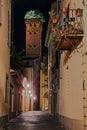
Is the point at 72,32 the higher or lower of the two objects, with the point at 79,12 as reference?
lower

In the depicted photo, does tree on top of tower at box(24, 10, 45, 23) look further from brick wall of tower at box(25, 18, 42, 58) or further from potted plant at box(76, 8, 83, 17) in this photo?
potted plant at box(76, 8, 83, 17)

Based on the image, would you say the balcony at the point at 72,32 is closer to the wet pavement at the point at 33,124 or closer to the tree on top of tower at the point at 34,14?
the wet pavement at the point at 33,124

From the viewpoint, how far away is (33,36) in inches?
3794

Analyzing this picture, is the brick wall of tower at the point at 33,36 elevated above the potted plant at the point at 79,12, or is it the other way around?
the brick wall of tower at the point at 33,36

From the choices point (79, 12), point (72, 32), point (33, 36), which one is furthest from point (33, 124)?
point (33, 36)

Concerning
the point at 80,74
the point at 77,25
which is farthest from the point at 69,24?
the point at 80,74

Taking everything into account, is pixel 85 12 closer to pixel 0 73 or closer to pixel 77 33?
pixel 77 33

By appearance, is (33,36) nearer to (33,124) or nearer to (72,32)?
(33,124)

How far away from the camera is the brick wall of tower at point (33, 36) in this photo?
93581mm

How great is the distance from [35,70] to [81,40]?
231ft

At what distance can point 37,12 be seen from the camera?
94.7 meters

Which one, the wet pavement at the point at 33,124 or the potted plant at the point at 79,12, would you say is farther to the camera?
the wet pavement at the point at 33,124

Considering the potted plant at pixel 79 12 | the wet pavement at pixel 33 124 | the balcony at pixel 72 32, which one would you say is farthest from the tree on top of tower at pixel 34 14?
the potted plant at pixel 79 12

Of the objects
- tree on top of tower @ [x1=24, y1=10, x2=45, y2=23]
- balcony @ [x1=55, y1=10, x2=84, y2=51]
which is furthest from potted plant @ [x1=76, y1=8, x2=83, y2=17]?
tree on top of tower @ [x1=24, y1=10, x2=45, y2=23]
